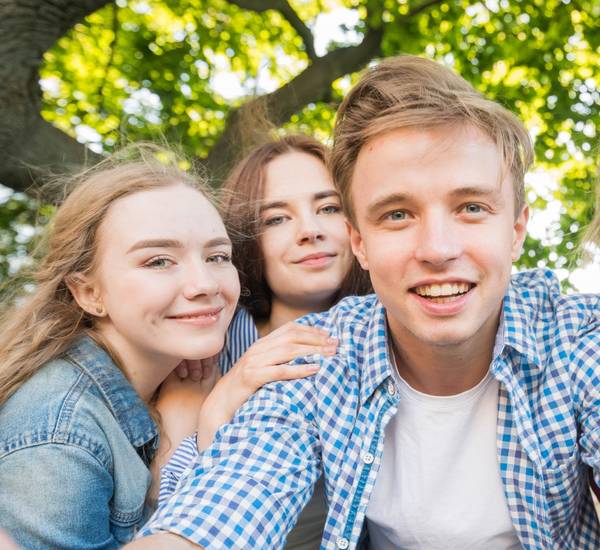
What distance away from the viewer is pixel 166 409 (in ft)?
9.44

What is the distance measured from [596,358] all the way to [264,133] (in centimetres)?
263

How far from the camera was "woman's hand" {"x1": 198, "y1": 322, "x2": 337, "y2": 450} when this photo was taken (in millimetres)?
2357

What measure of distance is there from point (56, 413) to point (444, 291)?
137 cm

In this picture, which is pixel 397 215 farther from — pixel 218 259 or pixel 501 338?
pixel 218 259

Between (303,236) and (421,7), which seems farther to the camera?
(421,7)

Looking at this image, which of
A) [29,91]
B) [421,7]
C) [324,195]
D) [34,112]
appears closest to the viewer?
[324,195]

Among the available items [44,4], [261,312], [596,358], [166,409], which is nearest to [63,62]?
[44,4]

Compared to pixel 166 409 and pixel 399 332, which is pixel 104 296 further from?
pixel 399 332

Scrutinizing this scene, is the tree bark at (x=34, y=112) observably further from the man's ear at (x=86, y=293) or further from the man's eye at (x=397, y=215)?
the man's eye at (x=397, y=215)

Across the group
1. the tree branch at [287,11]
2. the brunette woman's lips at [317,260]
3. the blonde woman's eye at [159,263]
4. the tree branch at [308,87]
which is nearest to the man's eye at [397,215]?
the blonde woman's eye at [159,263]

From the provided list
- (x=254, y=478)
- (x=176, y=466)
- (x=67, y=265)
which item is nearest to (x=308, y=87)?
(x=67, y=265)

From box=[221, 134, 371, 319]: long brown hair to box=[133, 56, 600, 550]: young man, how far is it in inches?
40.0

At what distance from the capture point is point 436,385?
2.29 meters

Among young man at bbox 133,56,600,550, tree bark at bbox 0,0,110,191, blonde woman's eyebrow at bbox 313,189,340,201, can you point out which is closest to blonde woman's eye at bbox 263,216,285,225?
blonde woman's eyebrow at bbox 313,189,340,201
